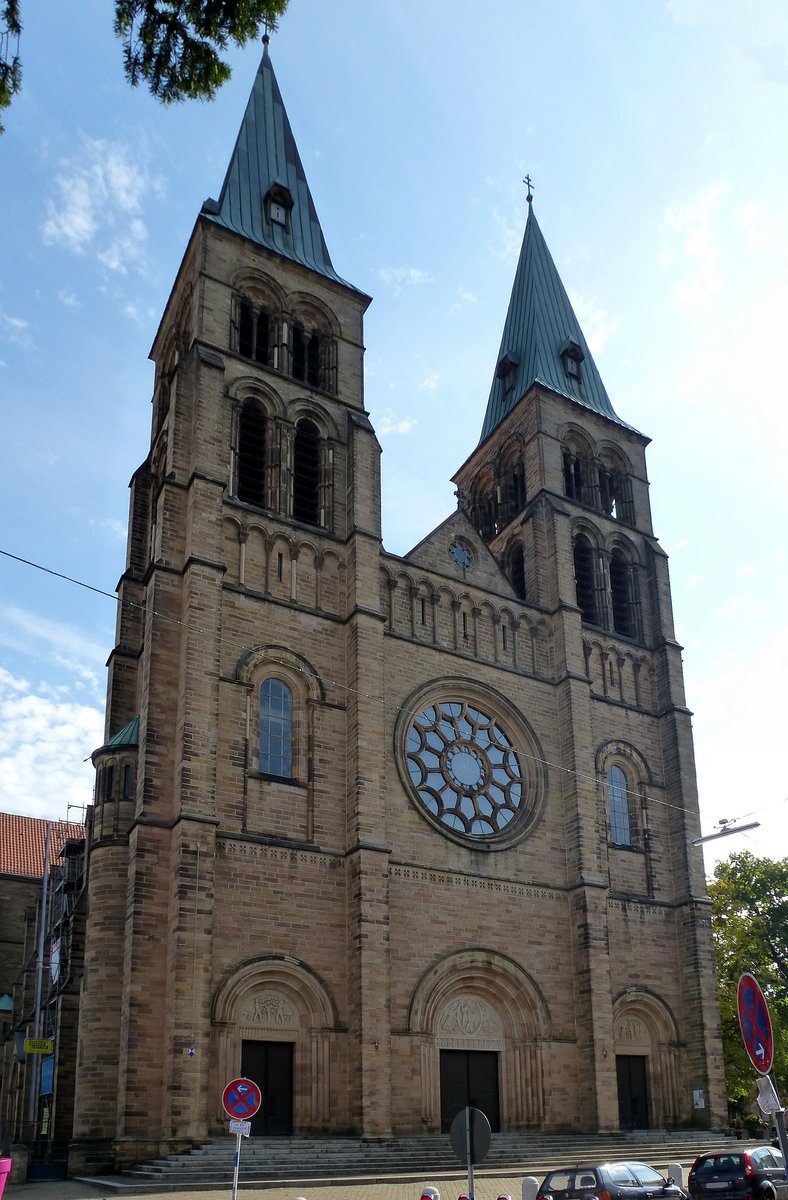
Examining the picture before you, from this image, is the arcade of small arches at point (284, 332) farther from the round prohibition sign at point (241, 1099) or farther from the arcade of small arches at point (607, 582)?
the round prohibition sign at point (241, 1099)

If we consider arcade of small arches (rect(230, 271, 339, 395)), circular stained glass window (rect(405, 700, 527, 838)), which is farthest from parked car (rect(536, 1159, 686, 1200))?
arcade of small arches (rect(230, 271, 339, 395))

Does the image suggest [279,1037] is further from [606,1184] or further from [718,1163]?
[606,1184]

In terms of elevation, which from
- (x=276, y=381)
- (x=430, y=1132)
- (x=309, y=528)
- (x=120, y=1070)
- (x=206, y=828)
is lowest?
(x=430, y=1132)

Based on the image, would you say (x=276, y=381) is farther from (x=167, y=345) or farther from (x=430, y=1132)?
(x=430, y=1132)

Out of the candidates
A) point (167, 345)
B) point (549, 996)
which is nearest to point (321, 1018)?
point (549, 996)

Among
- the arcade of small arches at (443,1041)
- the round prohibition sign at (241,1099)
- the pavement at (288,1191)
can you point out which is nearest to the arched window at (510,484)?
the arcade of small arches at (443,1041)

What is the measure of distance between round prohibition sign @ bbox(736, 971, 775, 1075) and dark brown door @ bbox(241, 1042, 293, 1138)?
1773cm

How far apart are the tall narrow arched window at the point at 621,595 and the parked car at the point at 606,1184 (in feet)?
72.3

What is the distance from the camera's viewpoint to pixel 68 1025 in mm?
24719

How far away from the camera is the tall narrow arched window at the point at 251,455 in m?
29.7

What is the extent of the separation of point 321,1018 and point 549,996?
6750mm

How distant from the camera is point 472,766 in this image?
1192 inches

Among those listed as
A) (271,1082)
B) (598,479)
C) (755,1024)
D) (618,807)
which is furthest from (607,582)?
(755,1024)

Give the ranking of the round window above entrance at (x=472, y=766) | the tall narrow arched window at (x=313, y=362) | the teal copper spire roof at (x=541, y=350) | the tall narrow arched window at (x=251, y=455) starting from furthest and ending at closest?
1. the teal copper spire roof at (x=541, y=350)
2. the tall narrow arched window at (x=313, y=362)
3. the tall narrow arched window at (x=251, y=455)
4. the round window above entrance at (x=472, y=766)
